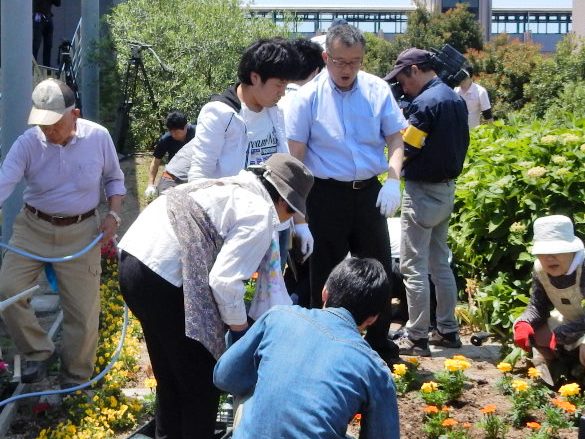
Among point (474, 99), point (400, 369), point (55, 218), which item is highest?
point (474, 99)

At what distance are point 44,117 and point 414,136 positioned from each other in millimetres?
2126

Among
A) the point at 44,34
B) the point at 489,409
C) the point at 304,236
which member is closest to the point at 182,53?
the point at 44,34

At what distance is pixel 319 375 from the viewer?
2.84 metres

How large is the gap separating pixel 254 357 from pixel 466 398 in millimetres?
2437

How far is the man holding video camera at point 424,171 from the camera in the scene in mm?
5898

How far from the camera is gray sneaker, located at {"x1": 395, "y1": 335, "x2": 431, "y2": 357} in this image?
6008 millimetres

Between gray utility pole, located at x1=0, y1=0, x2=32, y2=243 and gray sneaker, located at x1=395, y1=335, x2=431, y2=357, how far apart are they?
2854 mm

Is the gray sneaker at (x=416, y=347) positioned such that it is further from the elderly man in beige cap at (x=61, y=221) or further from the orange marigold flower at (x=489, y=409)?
the elderly man in beige cap at (x=61, y=221)

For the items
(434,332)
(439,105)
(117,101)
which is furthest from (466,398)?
(117,101)

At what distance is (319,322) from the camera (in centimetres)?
295

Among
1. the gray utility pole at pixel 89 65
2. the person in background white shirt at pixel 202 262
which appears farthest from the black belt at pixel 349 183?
the gray utility pole at pixel 89 65

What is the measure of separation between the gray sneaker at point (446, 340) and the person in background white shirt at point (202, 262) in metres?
2.71

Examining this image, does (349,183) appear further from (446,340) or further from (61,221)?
(61,221)

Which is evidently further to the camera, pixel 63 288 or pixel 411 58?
pixel 411 58
